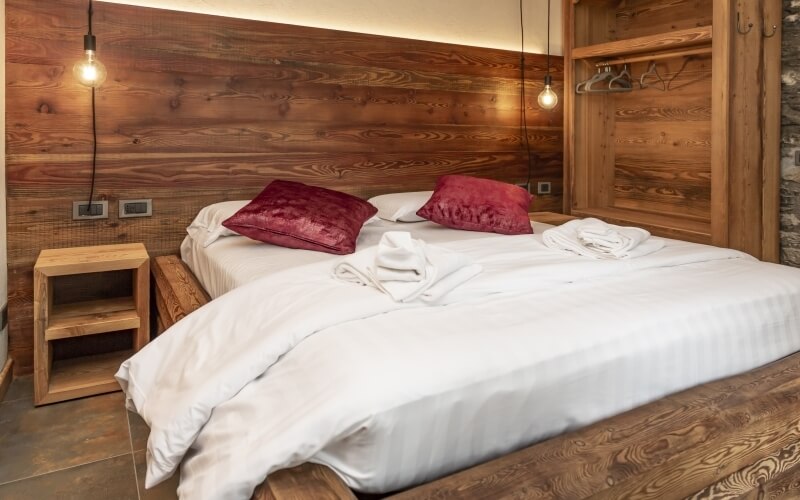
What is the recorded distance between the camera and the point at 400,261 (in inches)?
59.0

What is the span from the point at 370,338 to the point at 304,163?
77.4 inches

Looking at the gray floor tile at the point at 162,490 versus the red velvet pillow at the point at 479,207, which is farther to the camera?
the red velvet pillow at the point at 479,207

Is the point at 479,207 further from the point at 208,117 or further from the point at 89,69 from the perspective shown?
the point at 89,69

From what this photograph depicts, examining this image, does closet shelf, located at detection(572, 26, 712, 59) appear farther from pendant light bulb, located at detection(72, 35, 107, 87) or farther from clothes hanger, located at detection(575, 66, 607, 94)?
pendant light bulb, located at detection(72, 35, 107, 87)

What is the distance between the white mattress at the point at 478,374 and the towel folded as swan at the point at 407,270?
0.07 meters

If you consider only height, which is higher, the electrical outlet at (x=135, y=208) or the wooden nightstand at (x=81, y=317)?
the electrical outlet at (x=135, y=208)

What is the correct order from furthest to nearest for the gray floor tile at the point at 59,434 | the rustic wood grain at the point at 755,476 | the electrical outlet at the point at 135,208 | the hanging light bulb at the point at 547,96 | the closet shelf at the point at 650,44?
the hanging light bulb at the point at 547,96, the closet shelf at the point at 650,44, the electrical outlet at the point at 135,208, the gray floor tile at the point at 59,434, the rustic wood grain at the point at 755,476

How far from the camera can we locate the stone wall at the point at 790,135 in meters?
2.87

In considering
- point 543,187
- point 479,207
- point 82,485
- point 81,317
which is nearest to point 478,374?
point 82,485

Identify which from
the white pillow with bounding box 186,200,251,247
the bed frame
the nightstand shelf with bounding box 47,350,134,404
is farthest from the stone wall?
the nightstand shelf with bounding box 47,350,134,404

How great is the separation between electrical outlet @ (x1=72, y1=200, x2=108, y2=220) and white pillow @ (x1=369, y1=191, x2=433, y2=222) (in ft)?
4.16

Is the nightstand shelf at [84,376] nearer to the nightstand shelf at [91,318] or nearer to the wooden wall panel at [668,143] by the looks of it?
the nightstand shelf at [91,318]

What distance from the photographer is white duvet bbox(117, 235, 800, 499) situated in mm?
1083

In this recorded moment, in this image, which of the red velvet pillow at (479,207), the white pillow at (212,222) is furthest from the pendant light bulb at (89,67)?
the red velvet pillow at (479,207)
